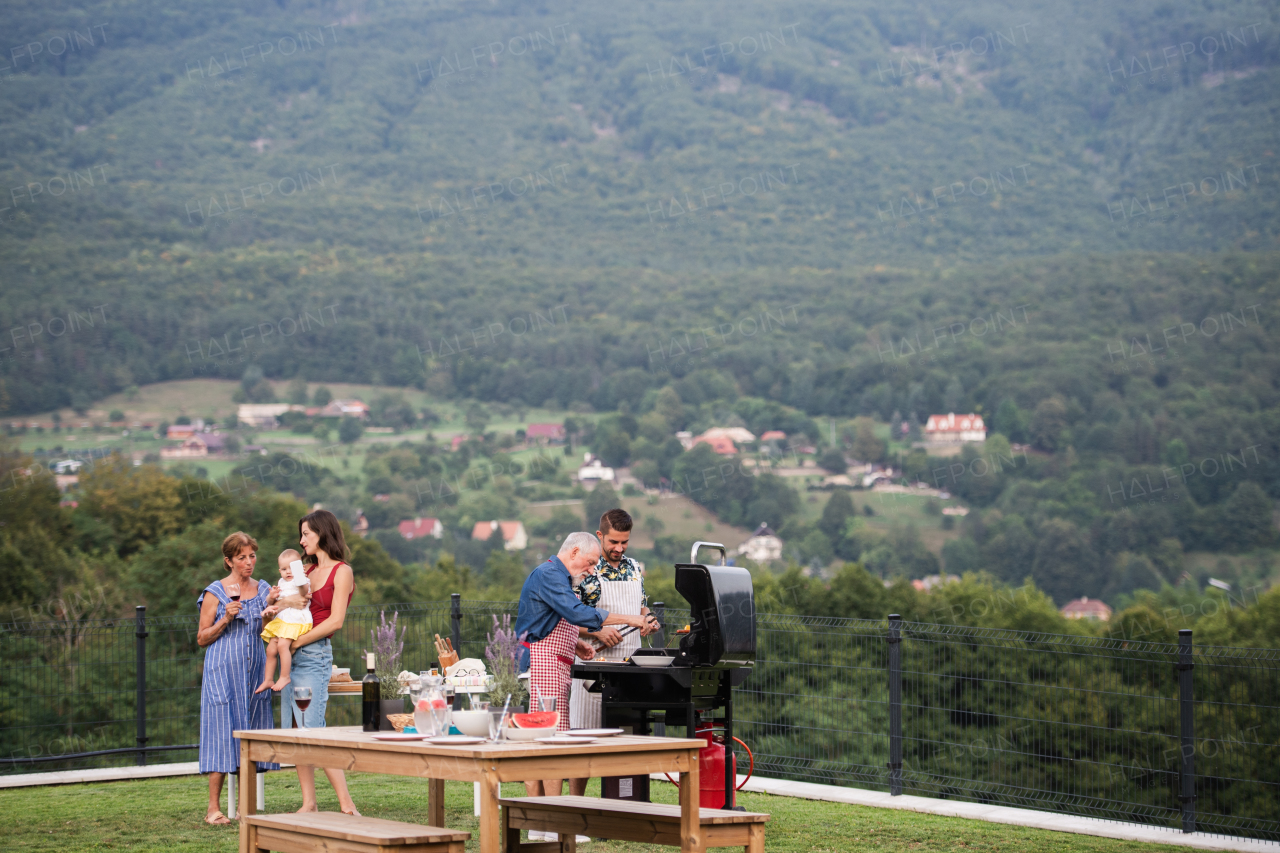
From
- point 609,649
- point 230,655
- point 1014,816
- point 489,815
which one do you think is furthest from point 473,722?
point 1014,816

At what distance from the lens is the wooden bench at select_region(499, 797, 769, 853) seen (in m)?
4.76

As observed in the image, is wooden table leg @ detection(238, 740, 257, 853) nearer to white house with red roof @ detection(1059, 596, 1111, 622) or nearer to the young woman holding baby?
the young woman holding baby

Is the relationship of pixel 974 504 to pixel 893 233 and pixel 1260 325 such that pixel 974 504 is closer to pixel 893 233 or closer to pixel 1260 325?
pixel 1260 325

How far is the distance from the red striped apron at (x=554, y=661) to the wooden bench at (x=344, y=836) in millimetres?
1187

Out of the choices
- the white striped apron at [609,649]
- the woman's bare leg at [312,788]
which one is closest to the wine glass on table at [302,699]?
the woman's bare leg at [312,788]

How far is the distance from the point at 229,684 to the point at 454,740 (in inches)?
113

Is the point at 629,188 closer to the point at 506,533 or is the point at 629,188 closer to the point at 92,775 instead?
the point at 506,533

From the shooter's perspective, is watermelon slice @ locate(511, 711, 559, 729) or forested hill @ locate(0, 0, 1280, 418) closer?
watermelon slice @ locate(511, 711, 559, 729)

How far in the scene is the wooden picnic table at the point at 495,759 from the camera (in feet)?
13.6

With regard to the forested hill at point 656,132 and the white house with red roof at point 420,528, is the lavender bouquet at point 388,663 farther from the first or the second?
the forested hill at point 656,132

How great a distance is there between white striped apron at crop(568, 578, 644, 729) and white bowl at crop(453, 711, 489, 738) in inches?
67.8

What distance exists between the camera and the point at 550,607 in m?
6.04

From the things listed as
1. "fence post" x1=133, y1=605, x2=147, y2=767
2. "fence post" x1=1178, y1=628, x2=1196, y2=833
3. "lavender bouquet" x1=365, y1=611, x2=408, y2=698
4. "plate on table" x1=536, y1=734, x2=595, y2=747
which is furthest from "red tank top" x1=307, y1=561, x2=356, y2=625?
"fence post" x1=1178, y1=628, x2=1196, y2=833

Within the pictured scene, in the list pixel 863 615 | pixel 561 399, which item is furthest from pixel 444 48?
pixel 863 615
